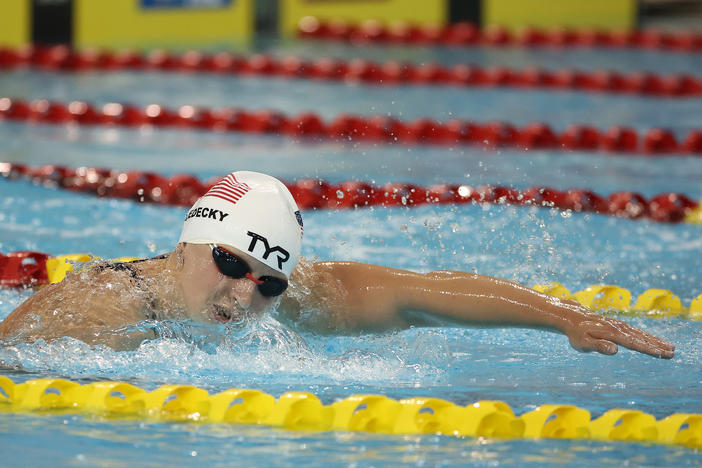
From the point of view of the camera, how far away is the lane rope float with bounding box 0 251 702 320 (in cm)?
392

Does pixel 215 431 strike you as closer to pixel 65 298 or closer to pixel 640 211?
pixel 65 298

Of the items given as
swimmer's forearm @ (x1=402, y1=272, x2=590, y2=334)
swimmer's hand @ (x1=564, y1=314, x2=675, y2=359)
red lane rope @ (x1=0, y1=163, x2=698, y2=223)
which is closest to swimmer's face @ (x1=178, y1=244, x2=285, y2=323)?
swimmer's forearm @ (x1=402, y1=272, x2=590, y2=334)

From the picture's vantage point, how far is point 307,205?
5.59 m

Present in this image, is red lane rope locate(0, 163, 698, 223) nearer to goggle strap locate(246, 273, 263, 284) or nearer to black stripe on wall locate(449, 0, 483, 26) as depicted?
goggle strap locate(246, 273, 263, 284)

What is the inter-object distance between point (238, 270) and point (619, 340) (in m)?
0.97

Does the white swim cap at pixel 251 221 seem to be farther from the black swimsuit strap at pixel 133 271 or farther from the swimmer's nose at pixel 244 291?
the black swimsuit strap at pixel 133 271

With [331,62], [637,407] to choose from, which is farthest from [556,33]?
[637,407]

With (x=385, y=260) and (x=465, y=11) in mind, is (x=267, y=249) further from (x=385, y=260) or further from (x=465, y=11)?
(x=465, y=11)

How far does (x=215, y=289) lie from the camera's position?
9.18 feet

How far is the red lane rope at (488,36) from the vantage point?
40.5 ft

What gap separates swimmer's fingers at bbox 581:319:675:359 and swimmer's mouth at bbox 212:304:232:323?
90cm

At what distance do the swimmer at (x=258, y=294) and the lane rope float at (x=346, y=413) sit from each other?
0.16 metres

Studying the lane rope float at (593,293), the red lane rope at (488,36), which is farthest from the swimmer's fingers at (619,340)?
the red lane rope at (488,36)

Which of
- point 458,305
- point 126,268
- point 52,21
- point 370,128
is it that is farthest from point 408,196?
point 52,21
